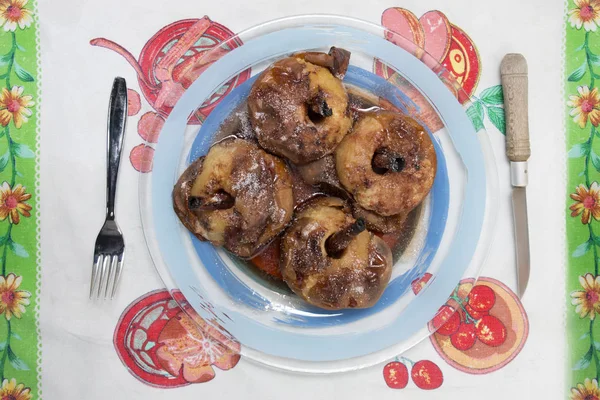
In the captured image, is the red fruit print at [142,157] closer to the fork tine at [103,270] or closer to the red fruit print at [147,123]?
the red fruit print at [147,123]

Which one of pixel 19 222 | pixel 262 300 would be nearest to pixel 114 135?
pixel 19 222

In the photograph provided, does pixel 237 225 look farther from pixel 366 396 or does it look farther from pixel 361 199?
pixel 366 396

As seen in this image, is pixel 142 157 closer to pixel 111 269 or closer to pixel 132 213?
→ pixel 132 213

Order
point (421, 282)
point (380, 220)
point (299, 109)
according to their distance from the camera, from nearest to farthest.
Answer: point (299, 109), point (380, 220), point (421, 282)

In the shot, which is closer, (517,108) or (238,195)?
(238,195)

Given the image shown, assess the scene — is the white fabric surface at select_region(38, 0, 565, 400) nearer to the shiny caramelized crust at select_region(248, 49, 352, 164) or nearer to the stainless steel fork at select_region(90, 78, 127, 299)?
the stainless steel fork at select_region(90, 78, 127, 299)

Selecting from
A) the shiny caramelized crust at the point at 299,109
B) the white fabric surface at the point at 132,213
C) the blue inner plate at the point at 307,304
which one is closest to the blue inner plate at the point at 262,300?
the blue inner plate at the point at 307,304

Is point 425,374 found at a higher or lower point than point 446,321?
lower
